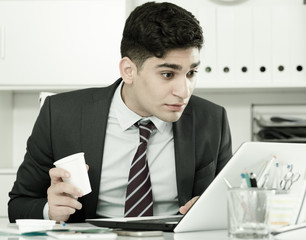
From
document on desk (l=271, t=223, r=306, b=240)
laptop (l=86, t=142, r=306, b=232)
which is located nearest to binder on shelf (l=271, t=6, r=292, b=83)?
laptop (l=86, t=142, r=306, b=232)

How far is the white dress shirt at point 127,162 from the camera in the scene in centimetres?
172

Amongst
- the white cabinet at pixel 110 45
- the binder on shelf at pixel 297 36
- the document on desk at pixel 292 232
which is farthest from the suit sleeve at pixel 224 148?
the binder on shelf at pixel 297 36

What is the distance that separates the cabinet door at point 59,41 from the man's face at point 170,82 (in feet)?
3.64

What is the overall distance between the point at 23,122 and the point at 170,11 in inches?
65.2

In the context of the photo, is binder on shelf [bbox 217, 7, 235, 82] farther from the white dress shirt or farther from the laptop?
the laptop

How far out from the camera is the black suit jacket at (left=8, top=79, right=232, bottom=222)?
5.62 feet

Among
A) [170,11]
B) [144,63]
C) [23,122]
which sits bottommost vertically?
[23,122]

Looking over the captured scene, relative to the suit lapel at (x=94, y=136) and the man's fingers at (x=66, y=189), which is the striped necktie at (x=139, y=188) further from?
the man's fingers at (x=66, y=189)

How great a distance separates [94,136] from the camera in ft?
5.75

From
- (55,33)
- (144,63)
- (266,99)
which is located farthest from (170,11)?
(266,99)

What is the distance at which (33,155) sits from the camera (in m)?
1.76

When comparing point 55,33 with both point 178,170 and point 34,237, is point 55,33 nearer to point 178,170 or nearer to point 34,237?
point 178,170

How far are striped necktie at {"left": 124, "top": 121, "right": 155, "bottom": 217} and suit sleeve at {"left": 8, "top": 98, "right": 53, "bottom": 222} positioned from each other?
0.25 metres

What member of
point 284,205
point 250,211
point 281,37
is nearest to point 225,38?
point 281,37
